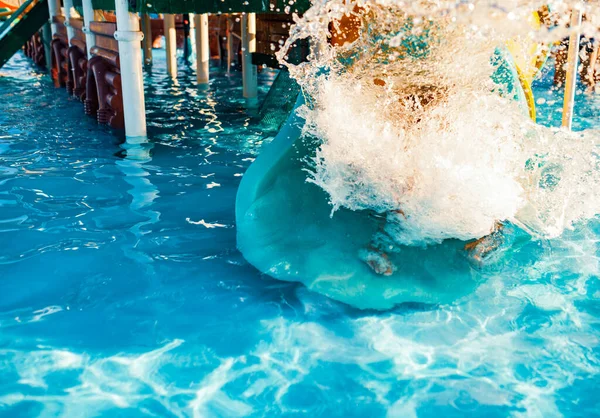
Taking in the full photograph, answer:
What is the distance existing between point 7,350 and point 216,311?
42.4 inches

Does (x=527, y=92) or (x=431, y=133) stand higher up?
(x=527, y=92)

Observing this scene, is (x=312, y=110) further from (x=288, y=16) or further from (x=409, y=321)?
(x=288, y=16)

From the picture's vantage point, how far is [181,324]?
3184mm

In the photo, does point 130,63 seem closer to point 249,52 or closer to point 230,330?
point 249,52

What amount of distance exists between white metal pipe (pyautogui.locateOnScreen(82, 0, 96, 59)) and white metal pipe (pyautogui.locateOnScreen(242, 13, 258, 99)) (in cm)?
250

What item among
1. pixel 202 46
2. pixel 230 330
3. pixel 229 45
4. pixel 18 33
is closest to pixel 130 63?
pixel 230 330

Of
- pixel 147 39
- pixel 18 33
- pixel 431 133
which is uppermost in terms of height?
pixel 18 33

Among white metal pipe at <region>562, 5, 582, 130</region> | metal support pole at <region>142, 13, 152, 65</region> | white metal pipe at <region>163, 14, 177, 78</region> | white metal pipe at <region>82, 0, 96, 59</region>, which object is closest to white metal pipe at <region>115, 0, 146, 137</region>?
white metal pipe at <region>82, 0, 96, 59</region>

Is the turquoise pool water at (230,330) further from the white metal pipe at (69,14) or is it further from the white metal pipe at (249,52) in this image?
the white metal pipe at (69,14)

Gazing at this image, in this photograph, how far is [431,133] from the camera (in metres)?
3.87

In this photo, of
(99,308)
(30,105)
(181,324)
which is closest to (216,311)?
(181,324)

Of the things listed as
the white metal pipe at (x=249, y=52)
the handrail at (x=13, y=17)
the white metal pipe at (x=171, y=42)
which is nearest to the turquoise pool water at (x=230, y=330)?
the white metal pipe at (x=249, y=52)

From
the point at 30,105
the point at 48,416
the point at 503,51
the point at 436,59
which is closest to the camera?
the point at 48,416

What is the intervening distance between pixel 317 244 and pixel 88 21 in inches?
240
